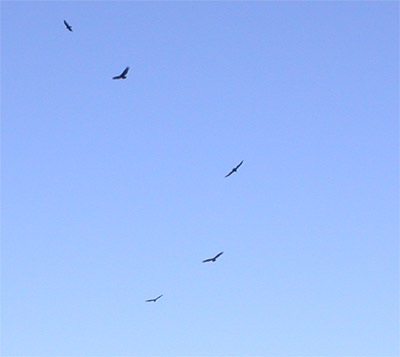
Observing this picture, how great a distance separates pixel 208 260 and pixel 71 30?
3837 centimetres

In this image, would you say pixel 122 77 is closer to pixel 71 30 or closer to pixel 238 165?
pixel 71 30

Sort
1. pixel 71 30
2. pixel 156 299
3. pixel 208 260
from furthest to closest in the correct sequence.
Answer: pixel 156 299, pixel 208 260, pixel 71 30

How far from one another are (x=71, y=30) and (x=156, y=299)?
47.0 m

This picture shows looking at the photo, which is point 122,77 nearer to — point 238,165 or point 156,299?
point 238,165

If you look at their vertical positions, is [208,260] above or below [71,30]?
below

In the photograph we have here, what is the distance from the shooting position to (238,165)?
6319 inches

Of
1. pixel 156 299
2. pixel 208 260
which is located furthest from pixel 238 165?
pixel 156 299

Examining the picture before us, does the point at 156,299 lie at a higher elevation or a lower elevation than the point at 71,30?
lower

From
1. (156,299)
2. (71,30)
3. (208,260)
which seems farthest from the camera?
(156,299)

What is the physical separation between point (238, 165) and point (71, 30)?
110 ft

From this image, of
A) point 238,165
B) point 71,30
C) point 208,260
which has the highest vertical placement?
point 71,30

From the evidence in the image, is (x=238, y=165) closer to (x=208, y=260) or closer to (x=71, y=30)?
(x=208, y=260)

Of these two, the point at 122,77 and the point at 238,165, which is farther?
the point at 238,165

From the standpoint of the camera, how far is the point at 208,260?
156m
